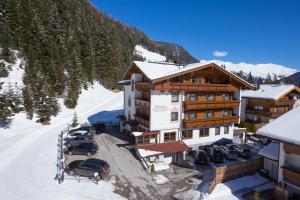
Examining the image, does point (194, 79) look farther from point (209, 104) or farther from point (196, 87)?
point (209, 104)

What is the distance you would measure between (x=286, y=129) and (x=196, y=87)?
15.4m

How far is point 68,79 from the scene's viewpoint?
2377 inches

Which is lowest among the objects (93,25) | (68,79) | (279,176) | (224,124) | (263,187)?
(263,187)

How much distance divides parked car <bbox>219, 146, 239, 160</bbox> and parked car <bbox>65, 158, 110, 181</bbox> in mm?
17647

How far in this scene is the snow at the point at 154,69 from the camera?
105 feet

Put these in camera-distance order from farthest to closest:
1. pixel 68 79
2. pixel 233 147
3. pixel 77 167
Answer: pixel 68 79, pixel 233 147, pixel 77 167

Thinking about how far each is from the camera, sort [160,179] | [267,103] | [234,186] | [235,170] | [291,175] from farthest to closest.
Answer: [267,103] < [160,179] < [235,170] < [234,186] < [291,175]

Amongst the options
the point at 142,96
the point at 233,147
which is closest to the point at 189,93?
the point at 142,96

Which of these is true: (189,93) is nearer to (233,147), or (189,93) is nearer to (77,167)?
(233,147)

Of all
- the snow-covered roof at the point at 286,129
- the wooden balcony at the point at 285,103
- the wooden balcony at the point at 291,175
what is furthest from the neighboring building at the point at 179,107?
the wooden balcony at the point at 285,103

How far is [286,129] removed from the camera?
65.9ft

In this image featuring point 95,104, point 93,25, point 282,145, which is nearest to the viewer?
point 282,145

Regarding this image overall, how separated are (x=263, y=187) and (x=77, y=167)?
62.6ft

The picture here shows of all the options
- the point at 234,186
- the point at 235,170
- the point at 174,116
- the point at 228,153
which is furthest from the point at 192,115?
the point at 234,186
